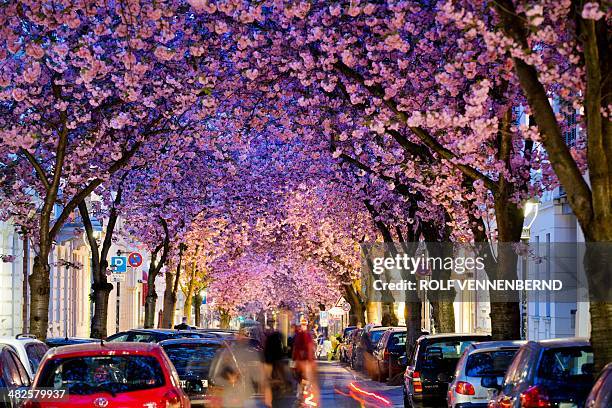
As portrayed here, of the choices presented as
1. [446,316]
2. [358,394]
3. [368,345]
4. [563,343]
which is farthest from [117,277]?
[563,343]

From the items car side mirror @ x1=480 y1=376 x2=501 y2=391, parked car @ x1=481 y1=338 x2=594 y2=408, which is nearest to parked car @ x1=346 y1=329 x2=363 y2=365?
car side mirror @ x1=480 y1=376 x2=501 y2=391

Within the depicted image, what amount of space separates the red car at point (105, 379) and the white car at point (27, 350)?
2.93 metres

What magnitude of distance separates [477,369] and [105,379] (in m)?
6.63

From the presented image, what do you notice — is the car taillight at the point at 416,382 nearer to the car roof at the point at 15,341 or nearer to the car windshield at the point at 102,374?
the car roof at the point at 15,341

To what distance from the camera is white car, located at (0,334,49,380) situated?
17.7 metres

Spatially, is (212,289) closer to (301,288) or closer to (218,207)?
(301,288)

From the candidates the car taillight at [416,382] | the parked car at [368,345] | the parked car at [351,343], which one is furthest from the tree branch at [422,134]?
the parked car at [351,343]

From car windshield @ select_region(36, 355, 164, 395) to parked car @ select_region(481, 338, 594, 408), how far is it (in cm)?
379

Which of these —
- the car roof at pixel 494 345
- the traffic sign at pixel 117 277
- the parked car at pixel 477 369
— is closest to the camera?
the parked car at pixel 477 369

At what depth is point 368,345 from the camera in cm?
4572

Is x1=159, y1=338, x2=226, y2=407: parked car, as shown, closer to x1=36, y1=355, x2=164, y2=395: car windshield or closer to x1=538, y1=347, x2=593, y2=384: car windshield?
x1=36, y1=355, x2=164, y2=395: car windshield

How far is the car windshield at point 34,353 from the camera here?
18.4m

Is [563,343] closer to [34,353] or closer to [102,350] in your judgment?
[102,350]

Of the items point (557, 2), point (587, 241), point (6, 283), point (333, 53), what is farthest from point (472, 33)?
point (6, 283)
